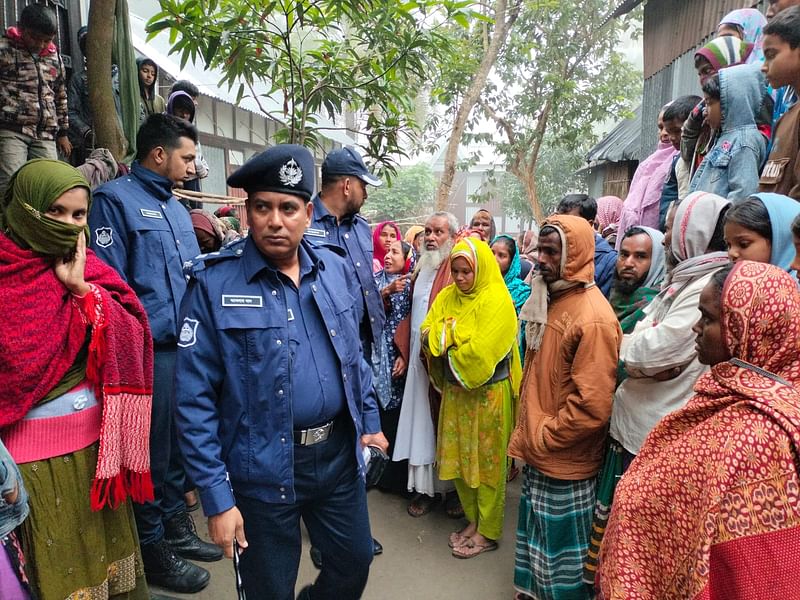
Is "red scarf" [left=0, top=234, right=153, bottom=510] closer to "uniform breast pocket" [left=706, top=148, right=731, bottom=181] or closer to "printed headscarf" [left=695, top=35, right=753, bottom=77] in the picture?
"uniform breast pocket" [left=706, top=148, right=731, bottom=181]

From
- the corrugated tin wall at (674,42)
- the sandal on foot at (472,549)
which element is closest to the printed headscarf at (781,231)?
the sandal on foot at (472,549)

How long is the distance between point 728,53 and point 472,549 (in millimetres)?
3708

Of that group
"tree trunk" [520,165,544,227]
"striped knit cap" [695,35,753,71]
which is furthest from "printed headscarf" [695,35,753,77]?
"tree trunk" [520,165,544,227]

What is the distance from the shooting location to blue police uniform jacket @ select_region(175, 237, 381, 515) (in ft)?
5.59

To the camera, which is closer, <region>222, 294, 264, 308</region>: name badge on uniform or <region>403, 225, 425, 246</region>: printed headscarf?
<region>222, 294, 264, 308</region>: name badge on uniform

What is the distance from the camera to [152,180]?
2781 millimetres

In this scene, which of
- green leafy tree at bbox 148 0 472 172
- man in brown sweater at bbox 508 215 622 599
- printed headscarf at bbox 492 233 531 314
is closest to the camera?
man in brown sweater at bbox 508 215 622 599

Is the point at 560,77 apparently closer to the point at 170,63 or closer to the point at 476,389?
the point at 170,63

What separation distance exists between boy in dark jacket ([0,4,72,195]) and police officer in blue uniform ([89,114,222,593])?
2.99 ft

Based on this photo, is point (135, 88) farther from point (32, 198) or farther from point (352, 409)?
point (352, 409)

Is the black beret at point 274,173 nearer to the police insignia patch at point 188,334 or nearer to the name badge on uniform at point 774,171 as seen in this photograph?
the police insignia patch at point 188,334

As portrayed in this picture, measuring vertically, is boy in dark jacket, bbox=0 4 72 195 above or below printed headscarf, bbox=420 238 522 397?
above

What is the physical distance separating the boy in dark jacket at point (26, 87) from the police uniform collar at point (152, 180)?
88 cm

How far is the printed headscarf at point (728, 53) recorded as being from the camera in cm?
349
